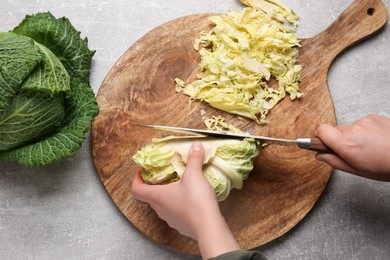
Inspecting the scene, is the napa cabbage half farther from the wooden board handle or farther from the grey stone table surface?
the wooden board handle

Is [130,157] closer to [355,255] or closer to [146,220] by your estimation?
[146,220]

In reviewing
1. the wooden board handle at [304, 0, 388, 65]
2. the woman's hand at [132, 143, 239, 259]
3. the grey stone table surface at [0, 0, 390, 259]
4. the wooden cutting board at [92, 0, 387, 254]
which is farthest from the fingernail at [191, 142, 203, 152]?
the wooden board handle at [304, 0, 388, 65]

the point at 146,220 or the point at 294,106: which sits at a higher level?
the point at 294,106

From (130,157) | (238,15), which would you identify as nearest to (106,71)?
(130,157)

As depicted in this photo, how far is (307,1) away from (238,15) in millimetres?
384

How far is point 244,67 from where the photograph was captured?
7.20ft

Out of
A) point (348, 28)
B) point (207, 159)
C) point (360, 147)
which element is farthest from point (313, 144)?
point (348, 28)

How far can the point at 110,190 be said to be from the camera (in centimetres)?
216

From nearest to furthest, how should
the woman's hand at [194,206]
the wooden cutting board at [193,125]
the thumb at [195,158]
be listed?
the woman's hand at [194,206]
the thumb at [195,158]
the wooden cutting board at [193,125]

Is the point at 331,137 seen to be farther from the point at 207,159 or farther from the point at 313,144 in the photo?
the point at 207,159

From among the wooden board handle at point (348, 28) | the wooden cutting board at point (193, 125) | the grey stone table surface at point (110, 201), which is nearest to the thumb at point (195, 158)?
the wooden cutting board at point (193, 125)

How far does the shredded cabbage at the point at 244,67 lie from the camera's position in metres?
2.18

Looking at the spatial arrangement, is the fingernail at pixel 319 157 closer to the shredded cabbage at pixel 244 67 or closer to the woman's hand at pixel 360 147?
the woman's hand at pixel 360 147

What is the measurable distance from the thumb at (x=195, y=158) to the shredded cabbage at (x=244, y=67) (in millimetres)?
280
